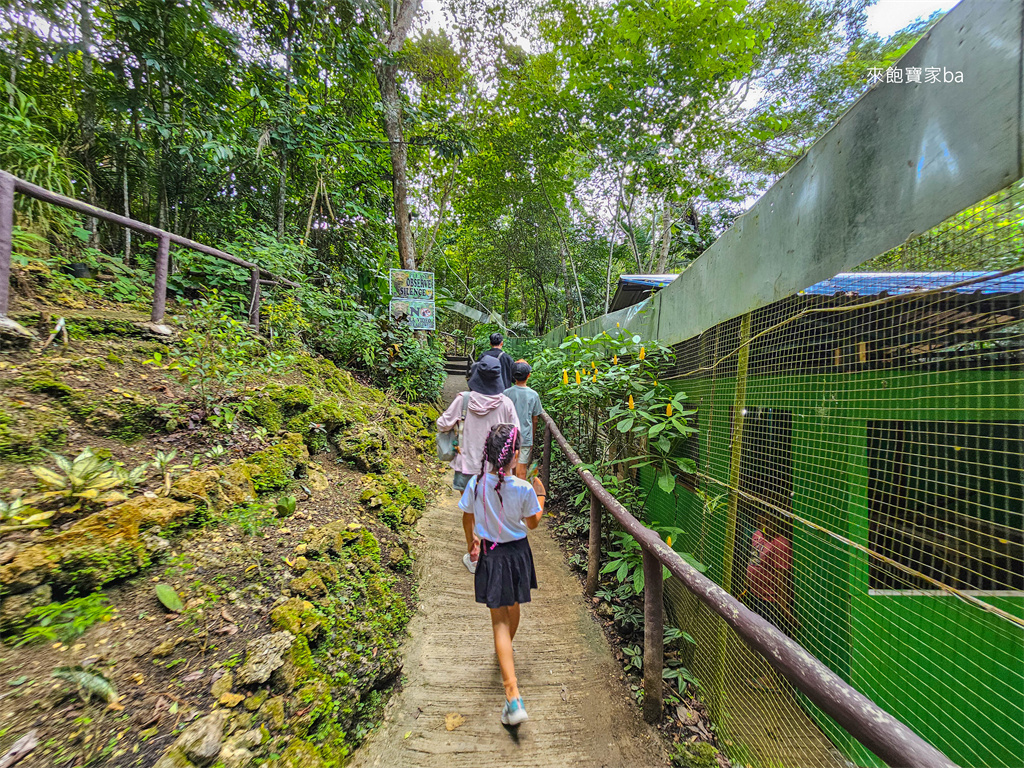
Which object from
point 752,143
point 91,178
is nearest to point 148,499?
point 91,178

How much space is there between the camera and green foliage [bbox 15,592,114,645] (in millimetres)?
1259

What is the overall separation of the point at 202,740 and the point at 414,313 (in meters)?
5.62

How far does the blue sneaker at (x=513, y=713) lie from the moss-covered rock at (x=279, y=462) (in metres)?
1.94

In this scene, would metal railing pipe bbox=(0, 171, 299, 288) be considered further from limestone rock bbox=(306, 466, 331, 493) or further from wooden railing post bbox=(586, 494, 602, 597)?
wooden railing post bbox=(586, 494, 602, 597)

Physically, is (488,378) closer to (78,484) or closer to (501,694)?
(501,694)

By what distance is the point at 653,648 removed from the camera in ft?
6.31

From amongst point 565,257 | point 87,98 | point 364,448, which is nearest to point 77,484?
point 364,448

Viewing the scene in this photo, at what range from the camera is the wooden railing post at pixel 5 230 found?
7.39 ft

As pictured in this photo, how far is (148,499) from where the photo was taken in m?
1.77

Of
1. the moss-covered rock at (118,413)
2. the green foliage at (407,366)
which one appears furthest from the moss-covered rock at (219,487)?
the green foliage at (407,366)

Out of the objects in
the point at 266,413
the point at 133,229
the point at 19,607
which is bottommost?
the point at 19,607

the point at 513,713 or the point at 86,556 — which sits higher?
the point at 86,556

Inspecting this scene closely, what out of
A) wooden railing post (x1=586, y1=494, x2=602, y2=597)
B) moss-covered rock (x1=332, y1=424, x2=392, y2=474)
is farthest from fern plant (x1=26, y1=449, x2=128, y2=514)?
wooden railing post (x1=586, y1=494, x2=602, y2=597)

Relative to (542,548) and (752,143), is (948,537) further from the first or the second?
(752,143)
